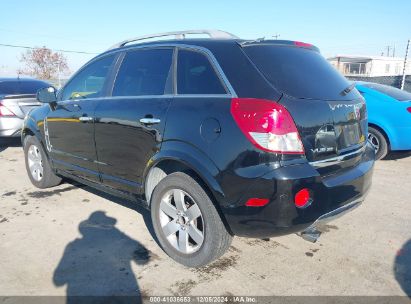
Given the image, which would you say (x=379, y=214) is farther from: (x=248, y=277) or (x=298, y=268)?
(x=248, y=277)

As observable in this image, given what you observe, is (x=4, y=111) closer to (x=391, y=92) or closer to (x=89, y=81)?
(x=89, y=81)

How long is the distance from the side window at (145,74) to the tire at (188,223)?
847 millimetres

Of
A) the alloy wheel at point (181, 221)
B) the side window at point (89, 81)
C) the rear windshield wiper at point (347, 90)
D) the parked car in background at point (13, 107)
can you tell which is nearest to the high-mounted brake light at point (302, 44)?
the rear windshield wiper at point (347, 90)

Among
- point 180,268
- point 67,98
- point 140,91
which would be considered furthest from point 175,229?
point 67,98

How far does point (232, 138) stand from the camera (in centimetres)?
254

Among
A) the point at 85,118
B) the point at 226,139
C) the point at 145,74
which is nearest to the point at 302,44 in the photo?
the point at 226,139

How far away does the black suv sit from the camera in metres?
2.49

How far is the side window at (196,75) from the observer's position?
2818mm

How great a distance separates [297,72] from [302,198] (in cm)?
102

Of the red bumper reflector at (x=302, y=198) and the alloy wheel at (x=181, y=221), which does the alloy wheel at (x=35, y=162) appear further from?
the red bumper reflector at (x=302, y=198)

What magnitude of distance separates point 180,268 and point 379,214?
95.1 inches

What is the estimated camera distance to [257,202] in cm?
250

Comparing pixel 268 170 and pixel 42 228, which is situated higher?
pixel 268 170

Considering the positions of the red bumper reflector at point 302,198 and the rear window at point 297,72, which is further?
the rear window at point 297,72
